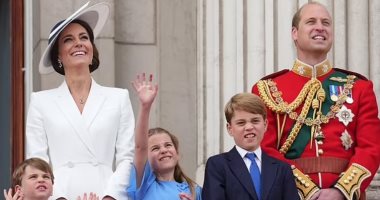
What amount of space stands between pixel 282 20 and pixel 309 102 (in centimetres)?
170

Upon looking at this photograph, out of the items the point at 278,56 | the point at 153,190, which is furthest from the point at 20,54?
the point at 153,190

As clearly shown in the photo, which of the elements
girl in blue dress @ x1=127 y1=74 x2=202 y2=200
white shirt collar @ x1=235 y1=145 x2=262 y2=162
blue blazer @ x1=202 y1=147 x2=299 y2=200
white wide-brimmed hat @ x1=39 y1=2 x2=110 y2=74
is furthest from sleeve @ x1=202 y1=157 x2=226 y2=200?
white wide-brimmed hat @ x1=39 y1=2 x2=110 y2=74

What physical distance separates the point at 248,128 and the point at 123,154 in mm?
701

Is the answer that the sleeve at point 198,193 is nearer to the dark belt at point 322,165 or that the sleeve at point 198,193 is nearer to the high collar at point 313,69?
the dark belt at point 322,165

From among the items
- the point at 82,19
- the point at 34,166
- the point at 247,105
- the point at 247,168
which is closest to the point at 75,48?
the point at 82,19

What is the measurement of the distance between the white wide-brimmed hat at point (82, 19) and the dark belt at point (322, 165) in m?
1.36

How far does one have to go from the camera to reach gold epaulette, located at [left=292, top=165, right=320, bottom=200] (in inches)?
301

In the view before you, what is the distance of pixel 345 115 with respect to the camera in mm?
7852

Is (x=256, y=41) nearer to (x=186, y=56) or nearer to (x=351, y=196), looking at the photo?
(x=186, y=56)

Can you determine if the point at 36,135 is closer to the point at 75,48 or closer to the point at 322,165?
the point at 75,48

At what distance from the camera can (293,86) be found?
802 cm

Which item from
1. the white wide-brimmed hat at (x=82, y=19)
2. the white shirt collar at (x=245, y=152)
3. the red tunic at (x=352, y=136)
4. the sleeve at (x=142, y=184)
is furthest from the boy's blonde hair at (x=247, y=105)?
the white wide-brimmed hat at (x=82, y=19)

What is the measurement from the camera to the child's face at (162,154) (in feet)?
25.6

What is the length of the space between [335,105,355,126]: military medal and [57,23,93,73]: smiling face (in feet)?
4.60
